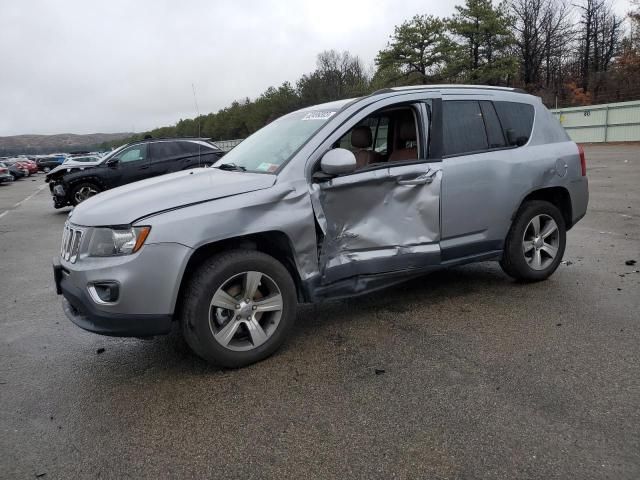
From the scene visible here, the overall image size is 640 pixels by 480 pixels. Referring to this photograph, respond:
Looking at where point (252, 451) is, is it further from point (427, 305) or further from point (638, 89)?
point (638, 89)

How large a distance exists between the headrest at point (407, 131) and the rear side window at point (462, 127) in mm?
259

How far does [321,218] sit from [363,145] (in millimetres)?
1324

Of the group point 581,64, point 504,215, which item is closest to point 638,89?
point 581,64

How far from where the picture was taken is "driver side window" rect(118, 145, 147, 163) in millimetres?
13656

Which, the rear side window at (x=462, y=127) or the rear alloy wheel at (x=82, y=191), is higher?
the rear side window at (x=462, y=127)

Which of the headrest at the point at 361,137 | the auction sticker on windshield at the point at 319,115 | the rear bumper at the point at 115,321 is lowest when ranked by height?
the rear bumper at the point at 115,321

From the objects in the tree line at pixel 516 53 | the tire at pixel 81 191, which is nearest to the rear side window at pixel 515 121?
the tire at pixel 81 191

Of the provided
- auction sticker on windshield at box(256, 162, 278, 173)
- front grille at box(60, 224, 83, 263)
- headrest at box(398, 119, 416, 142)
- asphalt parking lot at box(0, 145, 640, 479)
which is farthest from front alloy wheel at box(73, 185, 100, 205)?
headrest at box(398, 119, 416, 142)

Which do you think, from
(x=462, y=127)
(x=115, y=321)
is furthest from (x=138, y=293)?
(x=462, y=127)

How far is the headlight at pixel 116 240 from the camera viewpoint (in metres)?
3.18

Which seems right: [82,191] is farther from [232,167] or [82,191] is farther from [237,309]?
[237,309]

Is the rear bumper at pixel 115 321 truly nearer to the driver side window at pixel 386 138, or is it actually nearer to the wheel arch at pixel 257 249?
the wheel arch at pixel 257 249

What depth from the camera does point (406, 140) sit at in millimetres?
4648

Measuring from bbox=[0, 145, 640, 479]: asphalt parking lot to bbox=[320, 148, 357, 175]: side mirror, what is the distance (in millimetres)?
1312
